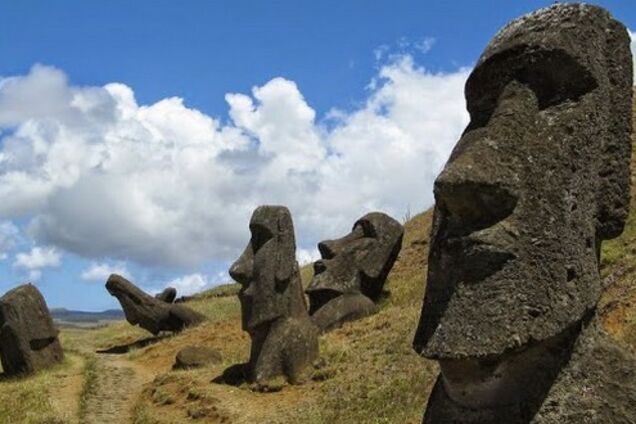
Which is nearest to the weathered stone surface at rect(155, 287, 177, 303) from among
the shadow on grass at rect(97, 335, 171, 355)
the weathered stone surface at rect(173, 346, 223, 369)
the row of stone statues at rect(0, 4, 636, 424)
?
the shadow on grass at rect(97, 335, 171, 355)

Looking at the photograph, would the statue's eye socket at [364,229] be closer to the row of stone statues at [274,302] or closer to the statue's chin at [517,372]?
the row of stone statues at [274,302]

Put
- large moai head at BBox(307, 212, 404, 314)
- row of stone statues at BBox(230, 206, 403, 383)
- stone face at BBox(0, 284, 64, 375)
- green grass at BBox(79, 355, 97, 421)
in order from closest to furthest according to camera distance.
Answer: row of stone statues at BBox(230, 206, 403, 383) → green grass at BBox(79, 355, 97, 421) → large moai head at BBox(307, 212, 404, 314) → stone face at BBox(0, 284, 64, 375)

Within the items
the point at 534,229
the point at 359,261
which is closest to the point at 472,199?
the point at 534,229

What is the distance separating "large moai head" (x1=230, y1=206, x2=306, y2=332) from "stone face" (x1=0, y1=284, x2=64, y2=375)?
333 inches

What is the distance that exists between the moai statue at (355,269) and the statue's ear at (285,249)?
378 cm

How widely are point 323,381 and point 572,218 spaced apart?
458 inches

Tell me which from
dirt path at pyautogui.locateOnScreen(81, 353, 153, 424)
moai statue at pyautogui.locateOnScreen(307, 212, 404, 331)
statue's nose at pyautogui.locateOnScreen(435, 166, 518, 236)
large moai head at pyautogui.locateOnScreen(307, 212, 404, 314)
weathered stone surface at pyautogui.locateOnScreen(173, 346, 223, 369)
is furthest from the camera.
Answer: large moai head at pyautogui.locateOnScreen(307, 212, 404, 314)

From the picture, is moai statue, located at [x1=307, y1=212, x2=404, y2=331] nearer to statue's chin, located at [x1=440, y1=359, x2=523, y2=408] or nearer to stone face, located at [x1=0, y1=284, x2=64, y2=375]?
stone face, located at [x1=0, y1=284, x2=64, y2=375]

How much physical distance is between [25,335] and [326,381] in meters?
11.1

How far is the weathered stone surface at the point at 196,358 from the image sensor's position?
65.9 ft

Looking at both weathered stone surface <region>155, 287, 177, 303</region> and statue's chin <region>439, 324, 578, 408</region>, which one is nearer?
statue's chin <region>439, 324, 578, 408</region>

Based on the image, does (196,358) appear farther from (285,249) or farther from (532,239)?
(532,239)

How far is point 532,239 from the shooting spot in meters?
4.68

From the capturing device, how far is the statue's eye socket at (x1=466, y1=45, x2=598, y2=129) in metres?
5.04
